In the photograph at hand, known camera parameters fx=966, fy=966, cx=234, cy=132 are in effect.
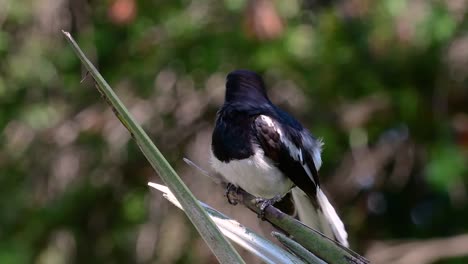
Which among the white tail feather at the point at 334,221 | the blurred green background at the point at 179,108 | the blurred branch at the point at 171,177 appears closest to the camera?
the blurred branch at the point at 171,177

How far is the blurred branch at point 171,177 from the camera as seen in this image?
1.58 m

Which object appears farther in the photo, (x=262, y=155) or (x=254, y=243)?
(x=262, y=155)

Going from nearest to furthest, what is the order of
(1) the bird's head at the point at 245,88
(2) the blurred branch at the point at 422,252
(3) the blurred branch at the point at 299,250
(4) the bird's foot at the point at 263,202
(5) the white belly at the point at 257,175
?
(3) the blurred branch at the point at 299,250, (4) the bird's foot at the point at 263,202, (5) the white belly at the point at 257,175, (1) the bird's head at the point at 245,88, (2) the blurred branch at the point at 422,252

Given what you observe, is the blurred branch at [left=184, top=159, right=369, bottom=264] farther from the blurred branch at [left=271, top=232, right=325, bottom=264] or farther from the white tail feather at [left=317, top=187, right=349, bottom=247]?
the white tail feather at [left=317, top=187, right=349, bottom=247]

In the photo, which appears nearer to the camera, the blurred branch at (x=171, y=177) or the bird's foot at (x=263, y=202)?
the blurred branch at (x=171, y=177)

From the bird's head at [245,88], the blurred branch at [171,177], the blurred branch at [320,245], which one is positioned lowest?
the bird's head at [245,88]

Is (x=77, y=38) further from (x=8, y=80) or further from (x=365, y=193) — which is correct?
(x=365, y=193)

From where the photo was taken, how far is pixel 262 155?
3146 mm

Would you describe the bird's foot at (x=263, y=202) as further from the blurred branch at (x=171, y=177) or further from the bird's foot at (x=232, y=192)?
the blurred branch at (x=171, y=177)

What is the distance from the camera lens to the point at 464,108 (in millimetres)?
6395

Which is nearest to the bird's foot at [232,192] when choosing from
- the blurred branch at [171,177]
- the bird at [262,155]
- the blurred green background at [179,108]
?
the bird at [262,155]

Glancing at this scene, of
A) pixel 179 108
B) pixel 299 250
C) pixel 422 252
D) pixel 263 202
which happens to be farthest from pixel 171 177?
pixel 179 108

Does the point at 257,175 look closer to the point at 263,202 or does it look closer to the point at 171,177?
the point at 263,202

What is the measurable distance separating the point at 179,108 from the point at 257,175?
3.27m
